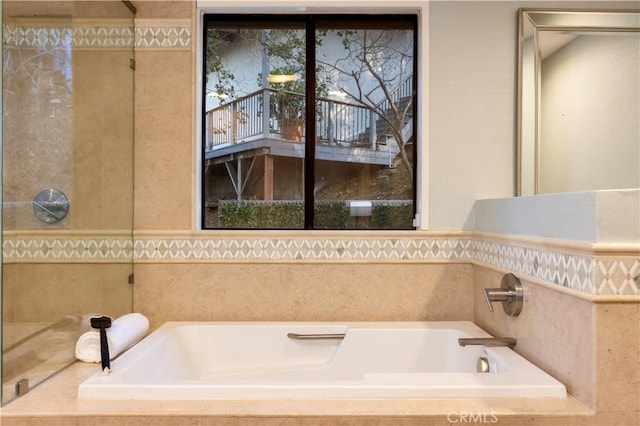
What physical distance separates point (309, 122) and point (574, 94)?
124 centimetres

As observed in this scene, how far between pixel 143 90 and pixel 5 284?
3.51ft

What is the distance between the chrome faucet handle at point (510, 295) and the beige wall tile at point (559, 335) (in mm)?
22

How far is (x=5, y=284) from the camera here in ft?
4.16

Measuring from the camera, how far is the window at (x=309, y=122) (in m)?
2.11

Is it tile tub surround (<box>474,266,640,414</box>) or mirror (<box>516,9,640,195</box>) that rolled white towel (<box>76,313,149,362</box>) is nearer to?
tile tub surround (<box>474,266,640,414</box>)

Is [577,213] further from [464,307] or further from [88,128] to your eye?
[88,128]

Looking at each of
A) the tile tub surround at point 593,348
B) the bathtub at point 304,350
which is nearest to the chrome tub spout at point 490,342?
the bathtub at point 304,350

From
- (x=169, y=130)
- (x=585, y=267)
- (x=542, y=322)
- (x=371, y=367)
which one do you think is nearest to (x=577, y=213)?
(x=585, y=267)

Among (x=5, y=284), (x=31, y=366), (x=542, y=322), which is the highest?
(x=5, y=284)

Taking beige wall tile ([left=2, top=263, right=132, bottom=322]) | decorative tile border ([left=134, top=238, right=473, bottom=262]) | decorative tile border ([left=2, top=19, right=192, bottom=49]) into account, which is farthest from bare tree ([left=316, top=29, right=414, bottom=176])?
beige wall tile ([left=2, top=263, right=132, bottom=322])
